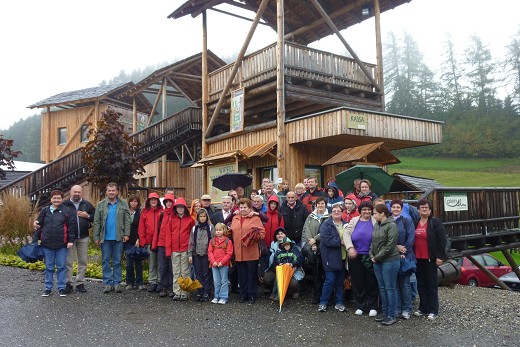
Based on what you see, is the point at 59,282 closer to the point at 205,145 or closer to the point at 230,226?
the point at 230,226

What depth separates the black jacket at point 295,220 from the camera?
26.6ft

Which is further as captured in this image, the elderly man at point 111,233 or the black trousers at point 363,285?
the elderly man at point 111,233

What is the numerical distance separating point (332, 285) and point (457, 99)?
61.4 meters

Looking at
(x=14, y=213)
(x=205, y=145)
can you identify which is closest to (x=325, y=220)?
(x=14, y=213)

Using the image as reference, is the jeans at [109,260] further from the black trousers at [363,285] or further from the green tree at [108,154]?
the green tree at [108,154]

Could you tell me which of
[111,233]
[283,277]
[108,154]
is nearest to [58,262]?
[111,233]

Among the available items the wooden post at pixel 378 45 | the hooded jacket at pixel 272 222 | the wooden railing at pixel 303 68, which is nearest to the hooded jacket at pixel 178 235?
the hooded jacket at pixel 272 222

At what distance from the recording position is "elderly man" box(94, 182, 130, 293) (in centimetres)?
845

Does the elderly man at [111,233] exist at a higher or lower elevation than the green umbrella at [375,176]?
lower

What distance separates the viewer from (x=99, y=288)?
28.7ft

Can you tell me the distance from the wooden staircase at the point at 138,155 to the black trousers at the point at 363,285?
12114 millimetres

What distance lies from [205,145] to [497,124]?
45.7m

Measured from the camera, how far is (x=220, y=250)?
7.69m

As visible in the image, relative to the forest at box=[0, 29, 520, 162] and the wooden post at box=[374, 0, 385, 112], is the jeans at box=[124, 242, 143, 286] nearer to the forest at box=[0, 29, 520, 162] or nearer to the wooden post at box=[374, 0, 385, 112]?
the wooden post at box=[374, 0, 385, 112]
